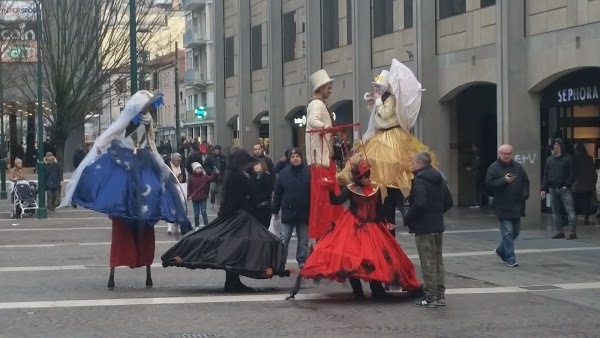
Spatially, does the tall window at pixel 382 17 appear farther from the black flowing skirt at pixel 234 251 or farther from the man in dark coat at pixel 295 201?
the black flowing skirt at pixel 234 251

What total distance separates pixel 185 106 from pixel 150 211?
6334 cm

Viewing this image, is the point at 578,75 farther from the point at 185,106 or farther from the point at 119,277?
the point at 185,106

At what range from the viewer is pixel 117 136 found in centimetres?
1279

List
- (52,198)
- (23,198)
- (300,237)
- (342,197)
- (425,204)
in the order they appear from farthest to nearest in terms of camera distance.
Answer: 1. (52,198)
2. (23,198)
3. (300,237)
4. (342,197)
5. (425,204)

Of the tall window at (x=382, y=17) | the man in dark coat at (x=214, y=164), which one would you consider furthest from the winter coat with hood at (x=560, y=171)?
the man in dark coat at (x=214, y=164)

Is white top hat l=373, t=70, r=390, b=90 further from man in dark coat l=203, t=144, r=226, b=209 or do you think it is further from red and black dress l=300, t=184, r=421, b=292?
man in dark coat l=203, t=144, r=226, b=209

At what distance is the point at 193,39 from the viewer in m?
68.4

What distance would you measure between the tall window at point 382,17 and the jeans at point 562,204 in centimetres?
943

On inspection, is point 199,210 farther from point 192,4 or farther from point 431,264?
point 192,4

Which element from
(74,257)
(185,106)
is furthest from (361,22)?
(185,106)

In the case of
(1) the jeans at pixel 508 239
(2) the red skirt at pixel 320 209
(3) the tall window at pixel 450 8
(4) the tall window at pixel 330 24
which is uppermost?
(4) the tall window at pixel 330 24

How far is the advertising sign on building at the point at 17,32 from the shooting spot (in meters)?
33.2

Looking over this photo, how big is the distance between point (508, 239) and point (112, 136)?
19.7ft

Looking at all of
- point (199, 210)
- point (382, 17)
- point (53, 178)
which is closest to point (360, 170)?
point (199, 210)
